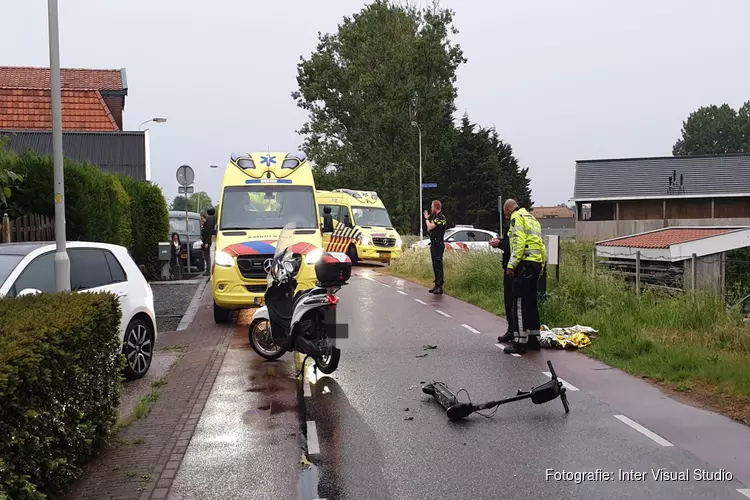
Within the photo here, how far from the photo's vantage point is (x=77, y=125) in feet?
106

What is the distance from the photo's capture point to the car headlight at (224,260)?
12.5 meters

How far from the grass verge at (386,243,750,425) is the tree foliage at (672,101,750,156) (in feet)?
395

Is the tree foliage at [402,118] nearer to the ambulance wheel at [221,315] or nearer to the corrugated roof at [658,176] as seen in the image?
the corrugated roof at [658,176]

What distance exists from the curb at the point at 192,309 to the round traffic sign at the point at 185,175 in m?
4.20

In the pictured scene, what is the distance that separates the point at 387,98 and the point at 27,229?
44.6m

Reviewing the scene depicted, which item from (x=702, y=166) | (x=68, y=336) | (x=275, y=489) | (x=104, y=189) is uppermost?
(x=702, y=166)

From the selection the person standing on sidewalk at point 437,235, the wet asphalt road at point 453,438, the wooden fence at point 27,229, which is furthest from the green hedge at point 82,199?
the person standing on sidewalk at point 437,235

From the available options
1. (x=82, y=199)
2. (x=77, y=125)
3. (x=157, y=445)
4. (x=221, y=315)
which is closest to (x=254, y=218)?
(x=221, y=315)

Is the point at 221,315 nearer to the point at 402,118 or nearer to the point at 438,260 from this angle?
the point at 438,260

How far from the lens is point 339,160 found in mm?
57406

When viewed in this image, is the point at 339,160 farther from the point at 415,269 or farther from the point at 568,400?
the point at 568,400

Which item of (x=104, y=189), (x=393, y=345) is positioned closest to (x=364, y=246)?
(x=104, y=189)

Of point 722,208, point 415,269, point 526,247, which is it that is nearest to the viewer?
point 526,247

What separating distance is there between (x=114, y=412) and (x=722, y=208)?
4837cm
